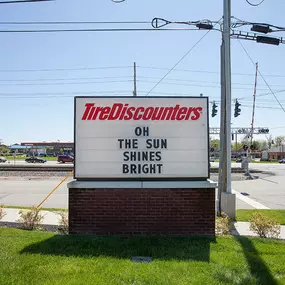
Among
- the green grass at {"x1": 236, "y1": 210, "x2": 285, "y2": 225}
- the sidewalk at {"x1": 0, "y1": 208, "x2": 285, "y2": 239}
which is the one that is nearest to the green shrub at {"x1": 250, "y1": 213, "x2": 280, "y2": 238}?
the sidewalk at {"x1": 0, "y1": 208, "x2": 285, "y2": 239}

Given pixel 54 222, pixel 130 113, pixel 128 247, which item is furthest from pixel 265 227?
pixel 54 222

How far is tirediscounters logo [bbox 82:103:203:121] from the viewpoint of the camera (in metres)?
7.05

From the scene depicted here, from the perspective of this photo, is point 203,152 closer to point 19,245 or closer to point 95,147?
point 95,147

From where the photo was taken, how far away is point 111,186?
22.1 feet

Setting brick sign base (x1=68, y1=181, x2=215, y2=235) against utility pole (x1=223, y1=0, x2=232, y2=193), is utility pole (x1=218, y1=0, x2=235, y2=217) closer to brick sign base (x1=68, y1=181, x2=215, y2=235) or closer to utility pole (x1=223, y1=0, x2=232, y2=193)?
utility pole (x1=223, y1=0, x2=232, y2=193)

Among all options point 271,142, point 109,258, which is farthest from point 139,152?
point 271,142

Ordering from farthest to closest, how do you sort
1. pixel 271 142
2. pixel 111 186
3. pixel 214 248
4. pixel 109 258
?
pixel 271 142, pixel 111 186, pixel 214 248, pixel 109 258

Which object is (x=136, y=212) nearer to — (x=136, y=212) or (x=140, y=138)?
(x=136, y=212)

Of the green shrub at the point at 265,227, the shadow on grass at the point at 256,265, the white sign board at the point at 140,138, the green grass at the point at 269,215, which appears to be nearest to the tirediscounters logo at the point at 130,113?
the white sign board at the point at 140,138

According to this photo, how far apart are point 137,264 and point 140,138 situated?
10.0ft

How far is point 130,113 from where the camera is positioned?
706 cm

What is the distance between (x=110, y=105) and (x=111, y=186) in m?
1.92

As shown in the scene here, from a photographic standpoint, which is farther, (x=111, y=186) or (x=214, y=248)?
(x=111, y=186)

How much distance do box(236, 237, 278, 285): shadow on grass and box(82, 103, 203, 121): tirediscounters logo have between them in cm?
303
